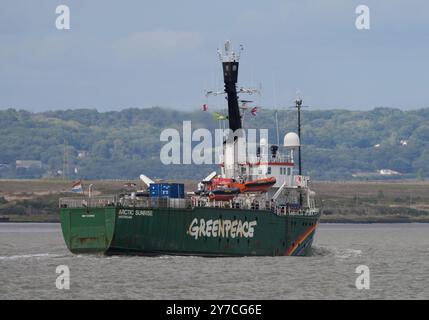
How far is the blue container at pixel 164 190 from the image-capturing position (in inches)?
3661

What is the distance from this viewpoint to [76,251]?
9325 cm

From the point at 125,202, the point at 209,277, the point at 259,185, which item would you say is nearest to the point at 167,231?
the point at 125,202

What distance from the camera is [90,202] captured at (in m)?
92.2

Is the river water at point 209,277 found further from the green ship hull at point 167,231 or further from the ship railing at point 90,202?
the ship railing at point 90,202

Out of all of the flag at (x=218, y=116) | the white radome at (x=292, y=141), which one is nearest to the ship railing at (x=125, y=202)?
the flag at (x=218, y=116)

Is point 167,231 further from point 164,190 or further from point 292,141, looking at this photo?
point 292,141

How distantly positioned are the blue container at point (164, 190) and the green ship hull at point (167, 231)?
202cm

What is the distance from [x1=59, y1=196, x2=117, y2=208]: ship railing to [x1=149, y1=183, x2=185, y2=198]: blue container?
3413mm

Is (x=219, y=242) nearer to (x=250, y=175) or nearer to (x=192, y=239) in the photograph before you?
(x=192, y=239)

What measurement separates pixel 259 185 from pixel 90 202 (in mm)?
15865

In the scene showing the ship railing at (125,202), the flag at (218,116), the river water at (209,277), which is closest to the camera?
the river water at (209,277)

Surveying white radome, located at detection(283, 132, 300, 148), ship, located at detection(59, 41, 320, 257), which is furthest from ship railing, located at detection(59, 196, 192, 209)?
white radome, located at detection(283, 132, 300, 148)
